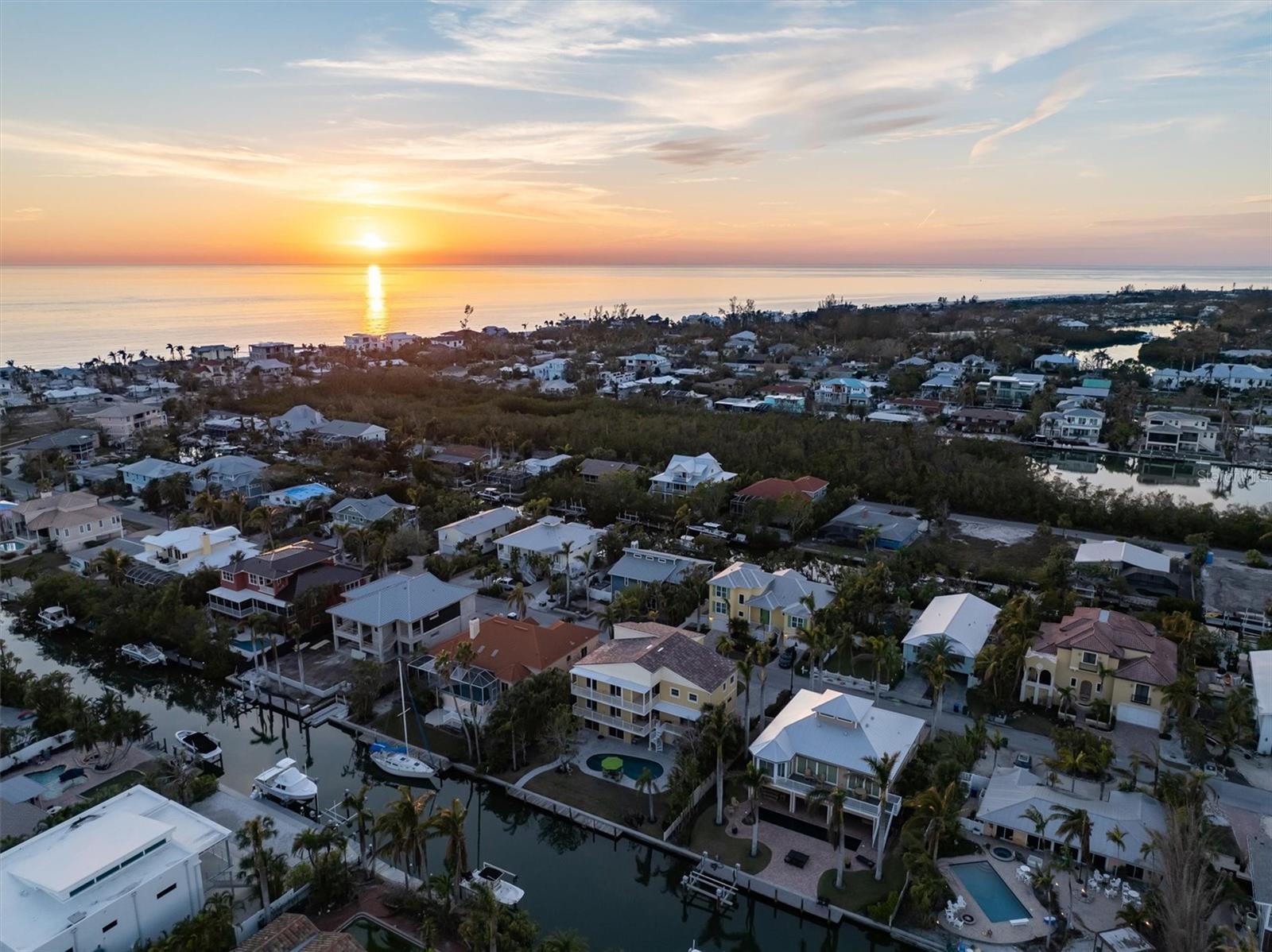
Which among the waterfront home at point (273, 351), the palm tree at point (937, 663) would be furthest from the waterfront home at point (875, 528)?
A: the waterfront home at point (273, 351)

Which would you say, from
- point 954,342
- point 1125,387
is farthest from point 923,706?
point 954,342

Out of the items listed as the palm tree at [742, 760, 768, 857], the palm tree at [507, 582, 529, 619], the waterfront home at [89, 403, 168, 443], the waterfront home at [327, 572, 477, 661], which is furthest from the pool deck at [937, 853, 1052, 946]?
the waterfront home at [89, 403, 168, 443]

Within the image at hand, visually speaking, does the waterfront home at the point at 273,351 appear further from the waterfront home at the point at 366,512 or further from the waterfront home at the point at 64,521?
the waterfront home at the point at 366,512

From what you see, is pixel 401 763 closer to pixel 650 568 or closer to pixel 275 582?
pixel 275 582

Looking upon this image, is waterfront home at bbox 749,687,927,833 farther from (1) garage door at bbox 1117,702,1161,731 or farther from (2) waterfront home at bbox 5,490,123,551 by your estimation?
(2) waterfront home at bbox 5,490,123,551

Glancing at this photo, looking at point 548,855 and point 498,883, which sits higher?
point 498,883

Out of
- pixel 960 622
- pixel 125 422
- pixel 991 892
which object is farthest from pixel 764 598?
pixel 125 422

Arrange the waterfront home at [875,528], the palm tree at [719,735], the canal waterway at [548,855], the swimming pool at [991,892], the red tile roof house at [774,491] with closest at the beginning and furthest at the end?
the swimming pool at [991,892] < the canal waterway at [548,855] < the palm tree at [719,735] < the waterfront home at [875,528] < the red tile roof house at [774,491]
